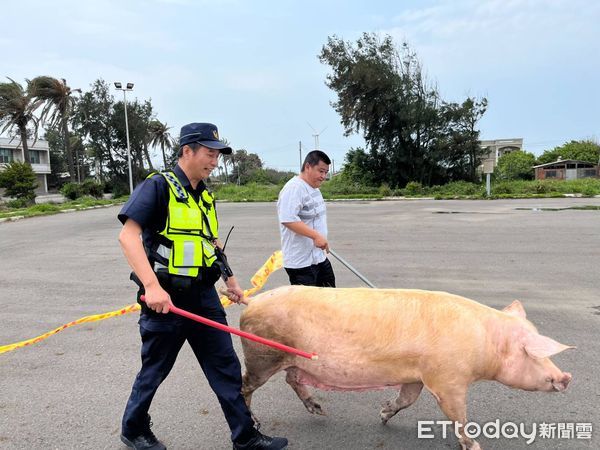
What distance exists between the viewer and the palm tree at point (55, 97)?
40500 mm

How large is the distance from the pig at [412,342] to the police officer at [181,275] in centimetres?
36

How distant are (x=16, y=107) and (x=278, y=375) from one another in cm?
4226

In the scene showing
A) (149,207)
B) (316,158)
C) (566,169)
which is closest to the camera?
(149,207)

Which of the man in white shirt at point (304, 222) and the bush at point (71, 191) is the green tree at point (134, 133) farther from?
the man in white shirt at point (304, 222)

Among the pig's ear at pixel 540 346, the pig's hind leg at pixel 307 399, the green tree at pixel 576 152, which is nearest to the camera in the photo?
the pig's ear at pixel 540 346

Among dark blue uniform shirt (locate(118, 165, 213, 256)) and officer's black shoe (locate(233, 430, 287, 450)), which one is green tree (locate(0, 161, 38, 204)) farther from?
officer's black shoe (locate(233, 430, 287, 450))

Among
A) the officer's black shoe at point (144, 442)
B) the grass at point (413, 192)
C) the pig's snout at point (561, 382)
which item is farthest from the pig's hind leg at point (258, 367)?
the grass at point (413, 192)

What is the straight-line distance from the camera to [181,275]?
2650mm

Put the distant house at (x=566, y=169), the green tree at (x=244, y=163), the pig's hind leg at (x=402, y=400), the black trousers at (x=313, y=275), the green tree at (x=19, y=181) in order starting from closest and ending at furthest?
1. the pig's hind leg at (x=402, y=400)
2. the black trousers at (x=313, y=275)
3. the green tree at (x=19, y=181)
4. the distant house at (x=566, y=169)
5. the green tree at (x=244, y=163)

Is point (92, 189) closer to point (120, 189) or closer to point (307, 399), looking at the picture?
point (120, 189)

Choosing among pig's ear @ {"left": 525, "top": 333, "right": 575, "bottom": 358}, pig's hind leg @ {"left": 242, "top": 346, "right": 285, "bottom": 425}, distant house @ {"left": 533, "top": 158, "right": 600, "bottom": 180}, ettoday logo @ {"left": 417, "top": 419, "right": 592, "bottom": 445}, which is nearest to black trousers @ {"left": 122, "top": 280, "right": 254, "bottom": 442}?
pig's hind leg @ {"left": 242, "top": 346, "right": 285, "bottom": 425}

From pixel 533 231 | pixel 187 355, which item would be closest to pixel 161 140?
pixel 533 231

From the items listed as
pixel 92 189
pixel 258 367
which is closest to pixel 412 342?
pixel 258 367

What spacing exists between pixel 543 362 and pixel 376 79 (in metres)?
40.5
